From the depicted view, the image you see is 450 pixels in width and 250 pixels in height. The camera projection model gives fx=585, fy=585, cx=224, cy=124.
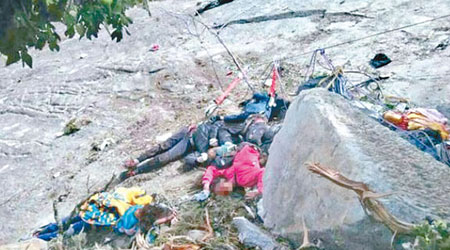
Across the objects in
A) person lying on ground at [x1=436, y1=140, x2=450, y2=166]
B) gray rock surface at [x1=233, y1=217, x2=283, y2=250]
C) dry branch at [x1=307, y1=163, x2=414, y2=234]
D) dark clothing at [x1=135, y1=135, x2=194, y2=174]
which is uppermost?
dry branch at [x1=307, y1=163, x2=414, y2=234]

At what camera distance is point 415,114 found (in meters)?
4.88

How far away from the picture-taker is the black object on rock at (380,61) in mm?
6691

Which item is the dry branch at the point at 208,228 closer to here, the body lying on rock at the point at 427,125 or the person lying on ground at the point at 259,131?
the person lying on ground at the point at 259,131

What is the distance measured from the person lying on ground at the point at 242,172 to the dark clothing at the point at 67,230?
3.08 feet

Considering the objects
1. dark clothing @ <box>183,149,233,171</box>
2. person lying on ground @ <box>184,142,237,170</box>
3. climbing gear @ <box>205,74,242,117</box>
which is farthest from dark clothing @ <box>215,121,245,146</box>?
climbing gear @ <box>205,74,242,117</box>

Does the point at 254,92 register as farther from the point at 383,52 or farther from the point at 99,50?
the point at 99,50

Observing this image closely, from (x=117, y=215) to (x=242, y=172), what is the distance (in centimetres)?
104

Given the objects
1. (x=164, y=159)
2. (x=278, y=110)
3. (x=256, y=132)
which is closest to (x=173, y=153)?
(x=164, y=159)

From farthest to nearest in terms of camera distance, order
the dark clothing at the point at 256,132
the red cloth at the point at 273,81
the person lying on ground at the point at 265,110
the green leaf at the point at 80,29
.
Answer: the red cloth at the point at 273,81, the person lying on ground at the point at 265,110, the dark clothing at the point at 256,132, the green leaf at the point at 80,29

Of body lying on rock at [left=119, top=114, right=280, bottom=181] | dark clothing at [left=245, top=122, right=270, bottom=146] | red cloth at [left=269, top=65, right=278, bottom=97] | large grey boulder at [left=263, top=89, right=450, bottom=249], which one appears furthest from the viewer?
red cloth at [left=269, top=65, right=278, bottom=97]

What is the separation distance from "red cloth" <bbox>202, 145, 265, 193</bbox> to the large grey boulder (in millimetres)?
909

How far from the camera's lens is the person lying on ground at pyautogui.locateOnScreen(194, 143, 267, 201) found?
14.9 ft

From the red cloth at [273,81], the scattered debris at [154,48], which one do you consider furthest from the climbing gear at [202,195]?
the scattered debris at [154,48]

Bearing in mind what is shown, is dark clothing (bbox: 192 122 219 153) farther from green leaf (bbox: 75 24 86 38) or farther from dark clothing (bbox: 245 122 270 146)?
green leaf (bbox: 75 24 86 38)
